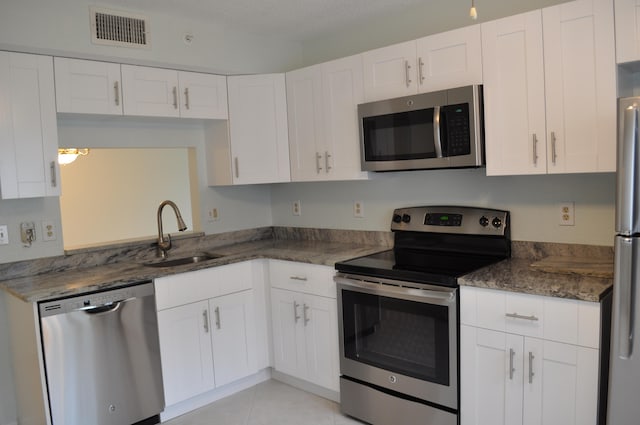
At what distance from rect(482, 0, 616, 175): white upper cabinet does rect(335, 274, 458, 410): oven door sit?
78 cm

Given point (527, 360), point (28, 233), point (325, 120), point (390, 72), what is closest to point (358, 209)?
point (325, 120)

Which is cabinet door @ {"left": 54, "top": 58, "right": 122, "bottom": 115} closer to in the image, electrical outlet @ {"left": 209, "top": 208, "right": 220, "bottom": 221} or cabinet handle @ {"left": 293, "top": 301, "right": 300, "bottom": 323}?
electrical outlet @ {"left": 209, "top": 208, "right": 220, "bottom": 221}

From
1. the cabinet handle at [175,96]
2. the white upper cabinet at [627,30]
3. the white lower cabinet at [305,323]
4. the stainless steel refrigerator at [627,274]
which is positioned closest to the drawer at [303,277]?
the white lower cabinet at [305,323]

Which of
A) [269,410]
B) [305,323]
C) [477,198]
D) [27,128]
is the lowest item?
[269,410]

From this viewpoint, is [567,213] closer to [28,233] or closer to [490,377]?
[490,377]

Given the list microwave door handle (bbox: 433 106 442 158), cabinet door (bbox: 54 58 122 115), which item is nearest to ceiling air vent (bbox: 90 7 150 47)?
cabinet door (bbox: 54 58 122 115)

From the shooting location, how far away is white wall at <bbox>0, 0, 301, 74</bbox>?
8.83 ft

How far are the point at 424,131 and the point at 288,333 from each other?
1575mm

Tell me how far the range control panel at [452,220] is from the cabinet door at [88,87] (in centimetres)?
190

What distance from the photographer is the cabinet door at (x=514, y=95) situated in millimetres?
2420

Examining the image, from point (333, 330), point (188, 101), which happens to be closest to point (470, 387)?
point (333, 330)

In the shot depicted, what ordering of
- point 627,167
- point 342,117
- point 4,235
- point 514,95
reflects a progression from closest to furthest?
1. point 627,167
2. point 514,95
3. point 4,235
4. point 342,117

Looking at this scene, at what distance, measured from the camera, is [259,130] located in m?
3.64

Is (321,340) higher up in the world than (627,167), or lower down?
lower down
